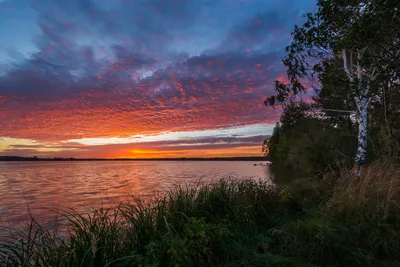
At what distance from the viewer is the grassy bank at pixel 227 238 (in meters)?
4.55

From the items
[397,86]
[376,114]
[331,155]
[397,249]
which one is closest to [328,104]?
[376,114]

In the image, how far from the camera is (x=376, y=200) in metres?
6.98

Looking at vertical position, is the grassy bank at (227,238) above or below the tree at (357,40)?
below

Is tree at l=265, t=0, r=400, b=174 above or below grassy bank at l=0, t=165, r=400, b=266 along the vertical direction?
above

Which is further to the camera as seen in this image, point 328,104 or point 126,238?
point 328,104

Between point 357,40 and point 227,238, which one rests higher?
point 357,40

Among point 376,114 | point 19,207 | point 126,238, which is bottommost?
point 19,207

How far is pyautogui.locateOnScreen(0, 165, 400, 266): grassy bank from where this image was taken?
455cm

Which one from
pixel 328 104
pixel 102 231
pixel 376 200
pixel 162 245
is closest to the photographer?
pixel 162 245

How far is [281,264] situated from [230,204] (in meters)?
3.91

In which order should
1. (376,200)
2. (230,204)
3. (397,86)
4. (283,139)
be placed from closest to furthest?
(376,200) → (230,204) → (397,86) → (283,139)

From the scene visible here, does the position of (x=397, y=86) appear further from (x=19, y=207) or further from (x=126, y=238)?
(x=19, y=207)

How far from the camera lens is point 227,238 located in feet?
19.4

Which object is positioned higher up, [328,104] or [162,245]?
[328,104]
